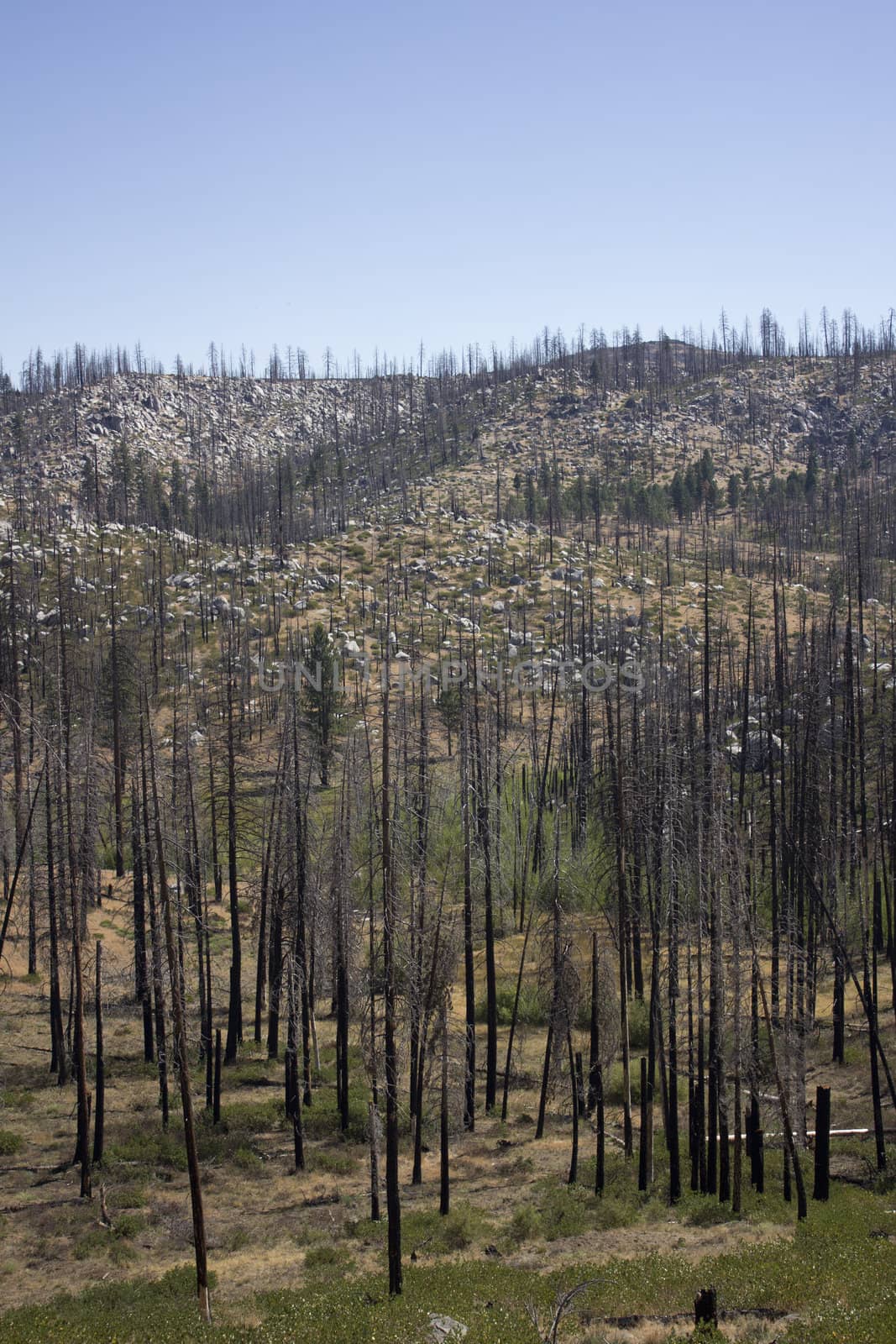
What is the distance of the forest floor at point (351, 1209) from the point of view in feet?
69.3

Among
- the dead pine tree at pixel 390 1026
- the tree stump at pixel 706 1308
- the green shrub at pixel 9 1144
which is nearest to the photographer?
the tree stump at pixel 706 1308

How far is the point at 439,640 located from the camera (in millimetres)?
111000

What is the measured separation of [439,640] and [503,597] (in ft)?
66.1

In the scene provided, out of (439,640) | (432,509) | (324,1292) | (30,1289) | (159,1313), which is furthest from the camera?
(432,509)

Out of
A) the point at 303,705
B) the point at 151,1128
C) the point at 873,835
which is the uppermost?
the point at 303,705

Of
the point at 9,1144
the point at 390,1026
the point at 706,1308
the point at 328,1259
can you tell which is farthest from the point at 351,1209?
the point at 706,1308

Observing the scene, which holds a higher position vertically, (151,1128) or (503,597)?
(503,597)

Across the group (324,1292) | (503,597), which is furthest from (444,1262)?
(503,597)

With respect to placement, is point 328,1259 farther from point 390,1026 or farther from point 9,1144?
point 9,1144

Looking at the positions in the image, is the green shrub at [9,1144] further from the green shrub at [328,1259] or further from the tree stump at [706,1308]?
the tree stump at [706,1308]

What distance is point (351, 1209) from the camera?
89.4 feet

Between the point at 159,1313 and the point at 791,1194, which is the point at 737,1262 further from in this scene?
the point at 159,1313

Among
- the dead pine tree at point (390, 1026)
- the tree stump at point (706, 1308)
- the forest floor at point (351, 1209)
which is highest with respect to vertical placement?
the dead pine tree at point (390, 1026)

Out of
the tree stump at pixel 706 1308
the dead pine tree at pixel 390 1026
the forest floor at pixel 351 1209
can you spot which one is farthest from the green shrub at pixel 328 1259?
the tree stump at pixel 706 1308
